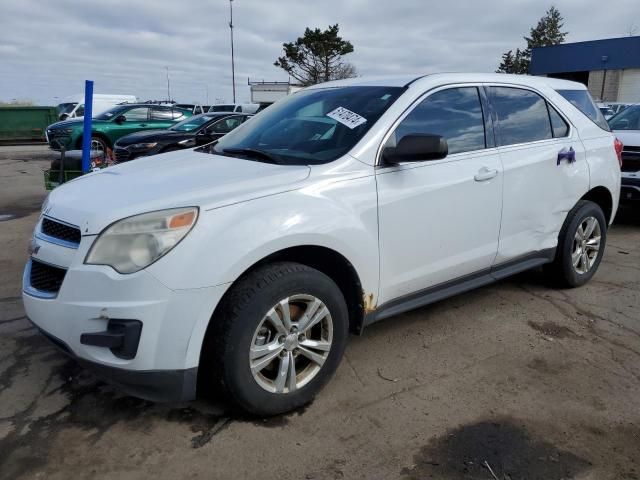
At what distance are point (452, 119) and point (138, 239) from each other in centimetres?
217

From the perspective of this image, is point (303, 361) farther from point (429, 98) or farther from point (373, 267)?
point (429, 98)

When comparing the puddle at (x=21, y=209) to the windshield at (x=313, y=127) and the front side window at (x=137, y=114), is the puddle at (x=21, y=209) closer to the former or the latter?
the windshield at (x=313, y=127)

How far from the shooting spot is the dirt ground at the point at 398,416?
2447 mm

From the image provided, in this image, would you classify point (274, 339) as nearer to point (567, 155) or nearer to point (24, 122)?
point (567, 155)

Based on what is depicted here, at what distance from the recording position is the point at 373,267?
3.02m

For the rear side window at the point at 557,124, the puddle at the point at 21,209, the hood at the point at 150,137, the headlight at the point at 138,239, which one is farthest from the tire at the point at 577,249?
the hood at the point at 150,137

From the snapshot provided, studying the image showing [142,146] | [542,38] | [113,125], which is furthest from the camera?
[542,38]

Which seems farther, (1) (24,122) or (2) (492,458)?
(1) (24,122)

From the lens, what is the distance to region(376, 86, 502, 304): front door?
3.11 meters

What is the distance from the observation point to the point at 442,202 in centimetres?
331

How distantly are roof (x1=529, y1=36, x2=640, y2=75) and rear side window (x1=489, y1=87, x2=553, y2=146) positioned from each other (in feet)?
125

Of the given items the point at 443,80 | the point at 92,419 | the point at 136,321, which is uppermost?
the point at 443,80

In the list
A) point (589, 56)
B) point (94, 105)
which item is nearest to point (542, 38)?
point (589, 56)

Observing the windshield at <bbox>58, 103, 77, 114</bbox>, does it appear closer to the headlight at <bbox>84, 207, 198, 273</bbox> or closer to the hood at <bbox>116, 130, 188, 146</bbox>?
the hood at <bbox>116, 130, 188, 146</bbox>
